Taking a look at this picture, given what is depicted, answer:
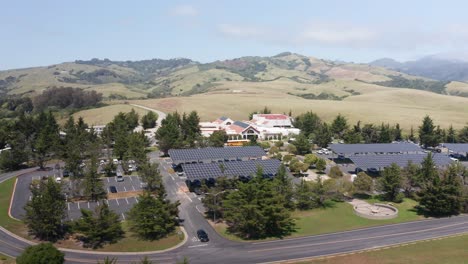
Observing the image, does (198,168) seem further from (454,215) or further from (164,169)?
(454,215)

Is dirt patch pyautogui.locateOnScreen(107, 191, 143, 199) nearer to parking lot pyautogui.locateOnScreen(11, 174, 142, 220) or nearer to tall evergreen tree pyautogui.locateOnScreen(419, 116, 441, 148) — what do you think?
parking lot pyautogui.locateOnScreen(11, 174, 142, 220)

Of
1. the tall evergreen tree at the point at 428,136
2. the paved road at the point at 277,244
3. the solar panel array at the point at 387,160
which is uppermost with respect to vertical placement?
the tall evergreen tree at the point at 428,136

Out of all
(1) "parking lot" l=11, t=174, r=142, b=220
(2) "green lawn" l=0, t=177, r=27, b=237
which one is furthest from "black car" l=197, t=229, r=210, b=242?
(2) "green lawn" l=0, t=177, r=27, b=237

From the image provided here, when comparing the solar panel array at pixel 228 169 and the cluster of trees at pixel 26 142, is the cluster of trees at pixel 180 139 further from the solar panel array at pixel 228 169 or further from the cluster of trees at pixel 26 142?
the cluster of trees at pixel 26 142

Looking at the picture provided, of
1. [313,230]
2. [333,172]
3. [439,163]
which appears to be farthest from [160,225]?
[439,163]

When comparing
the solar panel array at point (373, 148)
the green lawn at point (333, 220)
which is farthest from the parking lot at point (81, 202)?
the solar panel array at point (373, 148)
